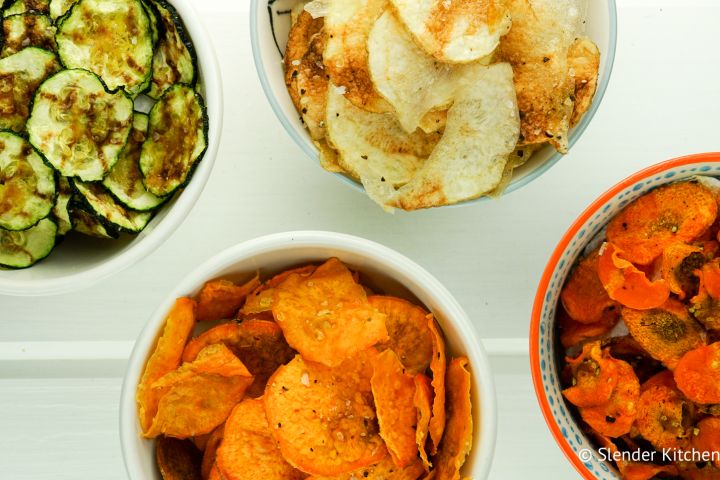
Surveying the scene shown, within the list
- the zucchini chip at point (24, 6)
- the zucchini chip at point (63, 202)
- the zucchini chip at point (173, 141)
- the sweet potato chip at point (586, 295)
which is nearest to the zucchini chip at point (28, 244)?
the zucchini chip at point (63, 202)

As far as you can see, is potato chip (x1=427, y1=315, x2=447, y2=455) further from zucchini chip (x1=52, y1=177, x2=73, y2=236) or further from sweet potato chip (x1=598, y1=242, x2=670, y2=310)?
zucchini chip (x1=52, y1=177, x2=73, y2=236)

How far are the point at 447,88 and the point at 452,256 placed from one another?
29cm

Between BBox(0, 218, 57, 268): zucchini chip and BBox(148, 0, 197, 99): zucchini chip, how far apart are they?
0.20 meters

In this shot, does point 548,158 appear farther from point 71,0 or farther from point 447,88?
point 71,0

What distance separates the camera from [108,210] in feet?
2.57

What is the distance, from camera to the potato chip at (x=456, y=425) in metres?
0.77

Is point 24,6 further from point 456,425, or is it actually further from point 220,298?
point 456,425

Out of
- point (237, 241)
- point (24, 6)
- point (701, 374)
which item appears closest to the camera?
point (701, 374)

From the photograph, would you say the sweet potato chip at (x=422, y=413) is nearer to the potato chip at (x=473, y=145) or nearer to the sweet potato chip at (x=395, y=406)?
the sweet potato chip at (x=395, y=406)

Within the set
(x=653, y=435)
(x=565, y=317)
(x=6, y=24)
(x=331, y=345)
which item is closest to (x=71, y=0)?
(x=6, y=24)

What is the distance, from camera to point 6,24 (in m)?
0.81

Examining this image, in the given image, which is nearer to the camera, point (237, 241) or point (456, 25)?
point (456, 25)

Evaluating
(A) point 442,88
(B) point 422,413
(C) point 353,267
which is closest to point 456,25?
(A) point 442,88

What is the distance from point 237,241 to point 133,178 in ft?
0.68
